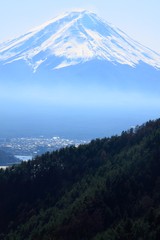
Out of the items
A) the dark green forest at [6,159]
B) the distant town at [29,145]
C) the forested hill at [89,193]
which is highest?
the distant town at [29,145]

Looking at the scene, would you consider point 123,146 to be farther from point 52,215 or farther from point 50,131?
point 50,131

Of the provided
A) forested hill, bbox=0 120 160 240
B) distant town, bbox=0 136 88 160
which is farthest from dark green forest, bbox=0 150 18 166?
forested hill, bbox=0 120 160 240

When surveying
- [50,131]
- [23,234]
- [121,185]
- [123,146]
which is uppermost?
[50,131]

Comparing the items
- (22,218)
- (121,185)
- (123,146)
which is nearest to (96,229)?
(121,185)

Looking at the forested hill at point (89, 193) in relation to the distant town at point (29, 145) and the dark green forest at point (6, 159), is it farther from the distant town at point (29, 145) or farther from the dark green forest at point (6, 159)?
the distant town at point (29, 145)

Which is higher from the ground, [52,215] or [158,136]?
[158,136]

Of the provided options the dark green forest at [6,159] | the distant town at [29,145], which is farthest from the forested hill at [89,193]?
the distant town at [29,145]
